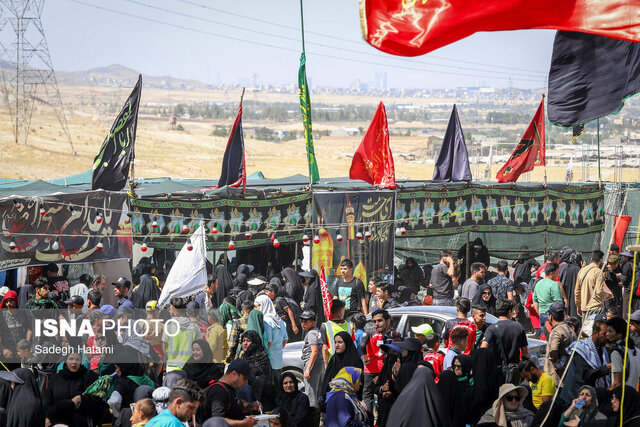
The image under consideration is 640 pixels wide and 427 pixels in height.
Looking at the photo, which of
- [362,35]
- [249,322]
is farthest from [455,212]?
[362,35]

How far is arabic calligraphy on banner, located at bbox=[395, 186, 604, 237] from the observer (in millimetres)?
17094

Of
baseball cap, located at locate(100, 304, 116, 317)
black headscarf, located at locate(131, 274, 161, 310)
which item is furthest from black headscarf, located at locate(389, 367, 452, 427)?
black headscarf, located at locate(131, 274, 161, 310)

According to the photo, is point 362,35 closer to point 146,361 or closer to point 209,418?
point 209,418

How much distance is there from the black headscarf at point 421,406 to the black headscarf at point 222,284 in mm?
7243

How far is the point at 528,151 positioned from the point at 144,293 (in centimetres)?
867

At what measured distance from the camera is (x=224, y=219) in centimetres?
1484

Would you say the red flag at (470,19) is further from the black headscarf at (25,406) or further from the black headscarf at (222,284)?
the black headscarf at (222,284)

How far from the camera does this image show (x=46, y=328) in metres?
11.4

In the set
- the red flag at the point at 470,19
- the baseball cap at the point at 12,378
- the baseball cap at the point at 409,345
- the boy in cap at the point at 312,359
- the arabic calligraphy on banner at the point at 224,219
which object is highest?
the red flag at the point at 470,19

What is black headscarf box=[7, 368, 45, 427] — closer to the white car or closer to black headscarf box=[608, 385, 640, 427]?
the white car

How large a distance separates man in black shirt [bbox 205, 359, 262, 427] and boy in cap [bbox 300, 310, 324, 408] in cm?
235

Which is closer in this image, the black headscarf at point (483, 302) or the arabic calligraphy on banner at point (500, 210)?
the black headscarf at point (483, 302)

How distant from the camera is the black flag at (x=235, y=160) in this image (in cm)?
1468

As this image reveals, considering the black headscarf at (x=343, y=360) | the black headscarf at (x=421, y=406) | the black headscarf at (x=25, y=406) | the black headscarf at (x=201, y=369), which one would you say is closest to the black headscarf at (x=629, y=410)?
the black headscarf at (x=421, y=406)
